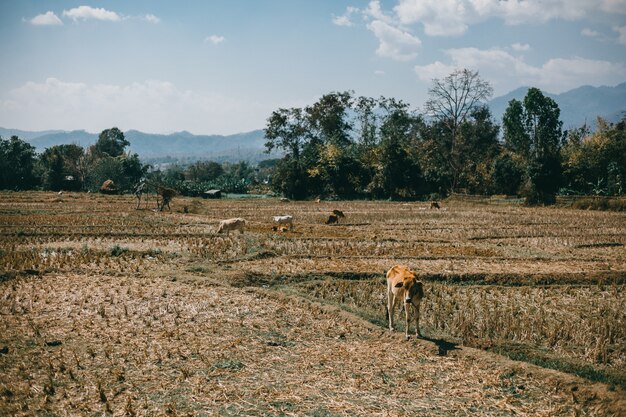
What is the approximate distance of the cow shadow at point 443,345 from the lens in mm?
8312

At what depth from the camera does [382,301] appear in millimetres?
11969

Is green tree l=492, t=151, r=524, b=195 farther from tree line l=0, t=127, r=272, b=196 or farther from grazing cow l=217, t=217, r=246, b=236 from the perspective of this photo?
grazing cow l=217, t=217, r=246, b=236

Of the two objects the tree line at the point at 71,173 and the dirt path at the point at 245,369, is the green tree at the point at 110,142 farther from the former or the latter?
the dirt path at the point at 245,369

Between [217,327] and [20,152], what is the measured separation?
212 ft

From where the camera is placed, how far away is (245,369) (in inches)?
296

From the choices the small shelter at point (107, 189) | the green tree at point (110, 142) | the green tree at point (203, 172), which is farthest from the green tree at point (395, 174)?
the green tree at point (110, 142)

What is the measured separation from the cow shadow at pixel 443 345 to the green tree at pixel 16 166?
2554 inches

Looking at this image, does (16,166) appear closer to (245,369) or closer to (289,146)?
(289,146)

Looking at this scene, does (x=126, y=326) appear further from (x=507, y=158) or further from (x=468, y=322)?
(x=507, y=158)

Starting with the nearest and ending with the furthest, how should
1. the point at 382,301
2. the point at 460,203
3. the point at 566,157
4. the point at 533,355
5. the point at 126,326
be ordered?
the point at 533,355 → the point at 126,326 → the point at 382,301 → the point at 460,203 → the point at 566,157

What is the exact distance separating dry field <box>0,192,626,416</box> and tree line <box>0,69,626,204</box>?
1152 inches

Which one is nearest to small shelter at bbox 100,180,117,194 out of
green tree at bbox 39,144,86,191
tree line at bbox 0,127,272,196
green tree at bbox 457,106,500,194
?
tree line at bbox 0,127,272,196

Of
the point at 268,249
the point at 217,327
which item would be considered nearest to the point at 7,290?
the point at 217,327

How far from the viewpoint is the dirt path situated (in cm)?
638
